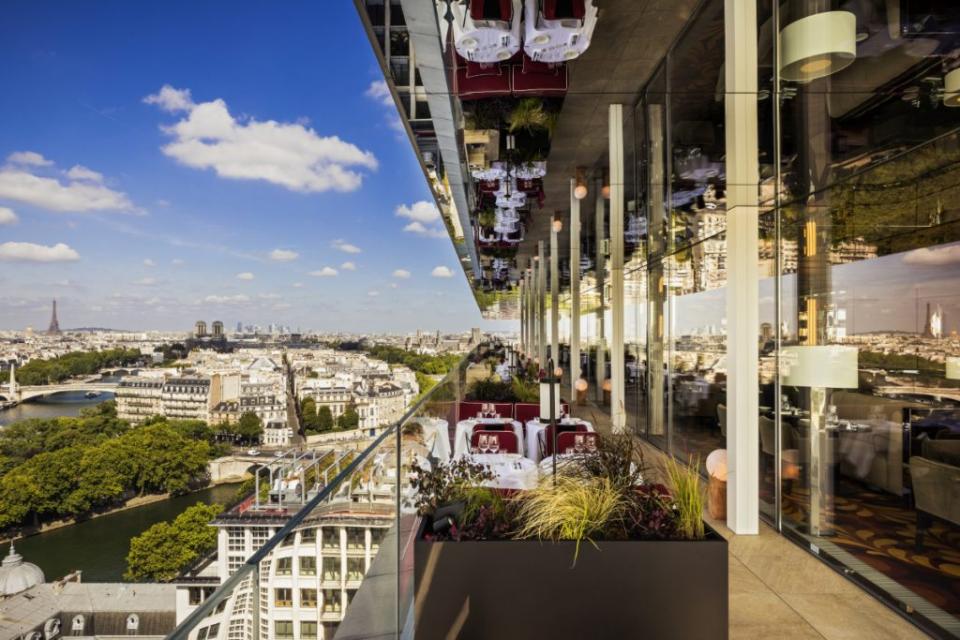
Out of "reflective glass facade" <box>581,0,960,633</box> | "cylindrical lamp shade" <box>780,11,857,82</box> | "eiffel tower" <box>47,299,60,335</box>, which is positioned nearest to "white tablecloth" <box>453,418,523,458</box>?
"reflective glass facade" <box>581,0,960,633</box>

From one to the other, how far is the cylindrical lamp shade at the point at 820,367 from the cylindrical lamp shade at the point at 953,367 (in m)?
0.50

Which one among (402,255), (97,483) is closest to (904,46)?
(97,483)

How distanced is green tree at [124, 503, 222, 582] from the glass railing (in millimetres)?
28056

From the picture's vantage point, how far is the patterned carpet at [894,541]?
10.5ft

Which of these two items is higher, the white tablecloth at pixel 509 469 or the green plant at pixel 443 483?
the green plant at pixel 443 483

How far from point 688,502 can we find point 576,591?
601mm

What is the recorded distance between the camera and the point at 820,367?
13.1ft

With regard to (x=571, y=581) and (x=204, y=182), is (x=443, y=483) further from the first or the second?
(x=204, y=182)

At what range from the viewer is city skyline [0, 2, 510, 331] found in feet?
139

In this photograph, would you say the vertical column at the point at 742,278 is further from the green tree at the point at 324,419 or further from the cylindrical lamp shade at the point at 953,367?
the green tree at the point at 324,419

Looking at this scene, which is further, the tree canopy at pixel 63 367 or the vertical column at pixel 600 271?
the tree canopy at pixel 63 367

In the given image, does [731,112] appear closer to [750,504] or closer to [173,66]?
[750,504]

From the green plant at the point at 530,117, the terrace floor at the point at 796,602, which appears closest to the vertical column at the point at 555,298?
Answer: the green plant at the point at 530,117

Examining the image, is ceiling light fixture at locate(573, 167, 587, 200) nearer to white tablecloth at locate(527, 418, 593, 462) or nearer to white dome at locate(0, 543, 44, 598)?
white tablecloth at locate(527, 418, 593, 462)
